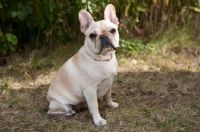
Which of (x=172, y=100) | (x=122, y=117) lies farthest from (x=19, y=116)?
(x=172, y=100)

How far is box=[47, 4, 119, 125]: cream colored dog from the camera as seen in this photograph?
9.52 feet

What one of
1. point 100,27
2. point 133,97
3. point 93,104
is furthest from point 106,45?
point 133,97

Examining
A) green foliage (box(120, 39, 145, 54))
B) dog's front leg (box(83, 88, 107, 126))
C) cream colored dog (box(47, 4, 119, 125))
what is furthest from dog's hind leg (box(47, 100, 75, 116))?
green foliage (box(120, 39, 145, 54))

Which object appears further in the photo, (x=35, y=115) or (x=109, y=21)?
(x=35, y=115)

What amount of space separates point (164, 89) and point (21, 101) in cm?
166

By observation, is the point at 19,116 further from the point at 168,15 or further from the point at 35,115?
the point at 168,15

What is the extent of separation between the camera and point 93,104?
299 centimetres

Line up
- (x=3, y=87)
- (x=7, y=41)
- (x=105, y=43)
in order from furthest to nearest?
(x=7, y=41) → (x=3, y=87) → (x=105, y=43)

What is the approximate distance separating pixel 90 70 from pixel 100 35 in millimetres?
342

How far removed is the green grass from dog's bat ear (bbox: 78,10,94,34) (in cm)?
89

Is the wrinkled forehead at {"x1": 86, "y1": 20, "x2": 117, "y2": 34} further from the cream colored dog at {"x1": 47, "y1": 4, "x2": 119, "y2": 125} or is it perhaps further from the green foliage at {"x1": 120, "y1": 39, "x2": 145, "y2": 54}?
the green foliage at {"x1": 120, "y1": 39, "x2": 145, "y2": 54}

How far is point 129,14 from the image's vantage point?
5.17m

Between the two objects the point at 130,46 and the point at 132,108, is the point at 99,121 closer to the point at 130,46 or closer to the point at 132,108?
the point at 132,108

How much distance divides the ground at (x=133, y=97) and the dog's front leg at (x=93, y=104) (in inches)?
2.2
